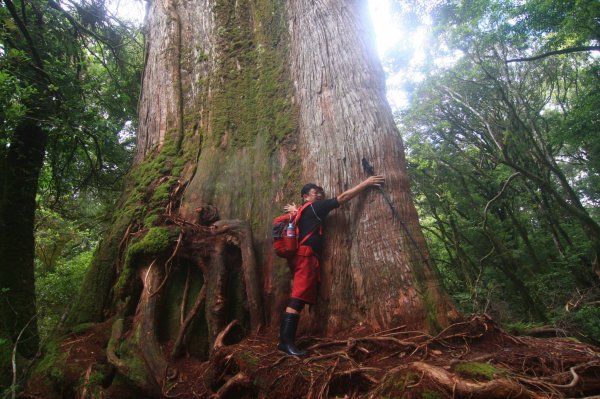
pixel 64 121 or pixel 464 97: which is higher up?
pixel 464 97

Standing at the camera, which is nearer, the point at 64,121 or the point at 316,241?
the point at 316,241

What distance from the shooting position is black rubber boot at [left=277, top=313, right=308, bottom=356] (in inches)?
118

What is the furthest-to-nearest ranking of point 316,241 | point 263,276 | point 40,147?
point 40,147, point 263,276, point 316,241

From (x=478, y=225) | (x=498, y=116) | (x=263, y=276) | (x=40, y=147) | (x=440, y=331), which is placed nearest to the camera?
(x=440, y=331)

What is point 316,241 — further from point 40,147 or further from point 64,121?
point 40,147

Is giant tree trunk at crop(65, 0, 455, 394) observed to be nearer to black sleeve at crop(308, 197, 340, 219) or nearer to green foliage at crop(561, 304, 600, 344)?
black sleeve at crop(308, 197, 340, 219)

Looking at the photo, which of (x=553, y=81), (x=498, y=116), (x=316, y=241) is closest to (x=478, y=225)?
(x=498, y=116)

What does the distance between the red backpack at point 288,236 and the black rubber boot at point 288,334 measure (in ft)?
1.96

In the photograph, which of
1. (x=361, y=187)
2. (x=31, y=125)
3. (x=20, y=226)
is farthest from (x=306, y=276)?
(x=31, y=125)

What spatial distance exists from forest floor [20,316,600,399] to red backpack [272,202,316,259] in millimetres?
814

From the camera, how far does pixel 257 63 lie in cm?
523

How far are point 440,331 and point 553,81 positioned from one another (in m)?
15.0

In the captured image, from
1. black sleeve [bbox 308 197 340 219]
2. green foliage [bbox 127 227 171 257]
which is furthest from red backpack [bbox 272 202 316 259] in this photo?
green foliage [bbox 127 227 171 257]

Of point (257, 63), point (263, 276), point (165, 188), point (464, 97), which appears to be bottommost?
point (263, 276)
